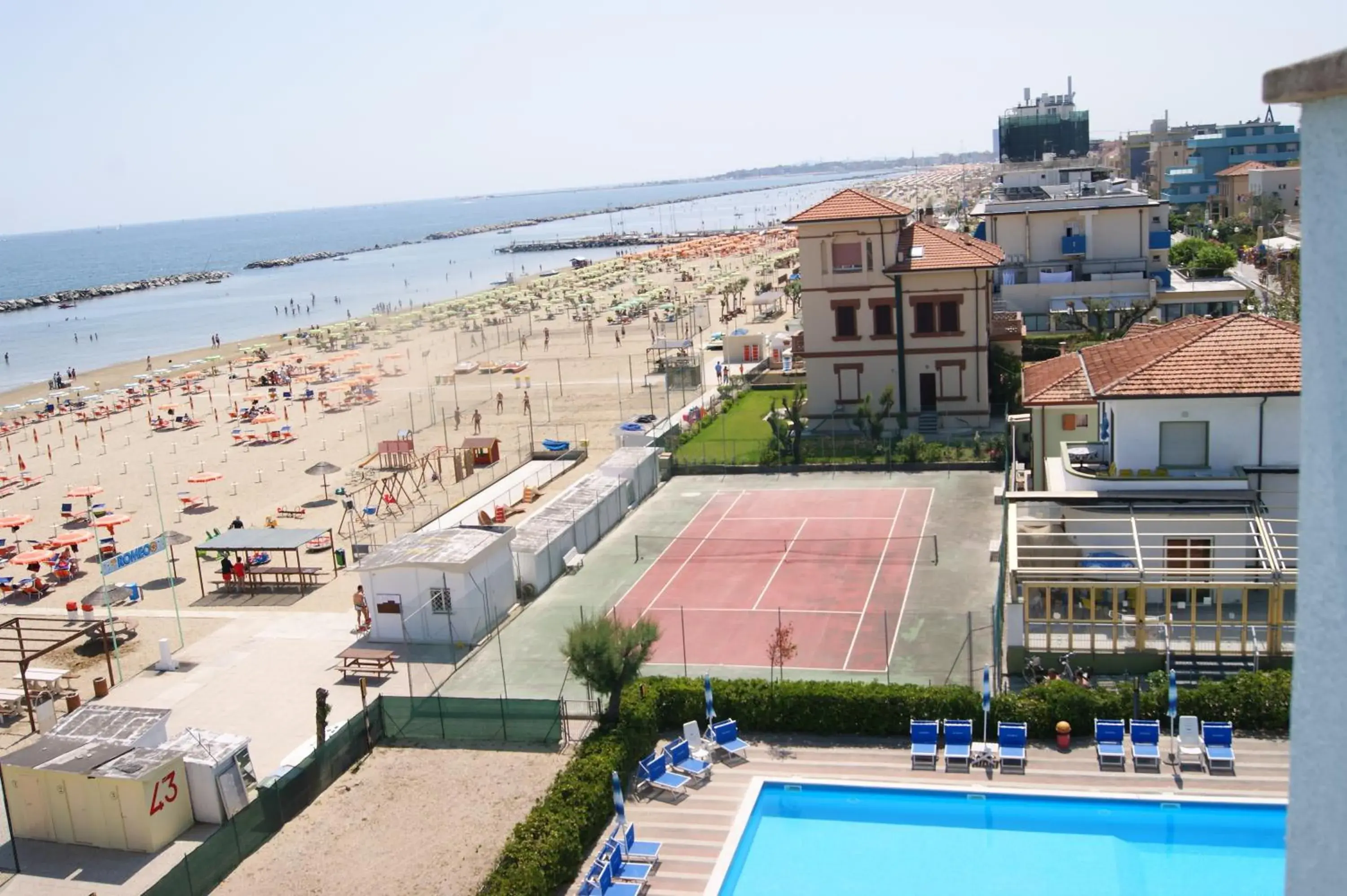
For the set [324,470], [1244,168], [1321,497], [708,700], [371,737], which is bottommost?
[371,737]

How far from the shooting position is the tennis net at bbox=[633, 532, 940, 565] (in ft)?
99.5

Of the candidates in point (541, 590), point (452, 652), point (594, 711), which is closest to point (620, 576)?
point (541, 590)

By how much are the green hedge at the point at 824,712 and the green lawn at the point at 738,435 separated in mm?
20054

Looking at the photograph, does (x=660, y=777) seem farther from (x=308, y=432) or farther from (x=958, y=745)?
(x=308, y=432)

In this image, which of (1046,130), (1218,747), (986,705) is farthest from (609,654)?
(1046,130)

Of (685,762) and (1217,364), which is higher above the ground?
(1217,364)

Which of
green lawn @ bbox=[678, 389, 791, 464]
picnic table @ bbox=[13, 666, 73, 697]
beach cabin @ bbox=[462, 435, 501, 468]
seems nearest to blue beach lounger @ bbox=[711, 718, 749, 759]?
picnic table @ bbox=[13, 666, 73, 697]

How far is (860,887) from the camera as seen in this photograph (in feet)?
54.8

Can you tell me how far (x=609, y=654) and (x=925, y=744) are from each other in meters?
5.73

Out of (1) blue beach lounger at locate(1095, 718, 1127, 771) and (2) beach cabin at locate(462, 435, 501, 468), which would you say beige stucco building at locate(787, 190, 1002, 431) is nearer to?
(2) beach cabin at locate(462, 435, 501, 468)

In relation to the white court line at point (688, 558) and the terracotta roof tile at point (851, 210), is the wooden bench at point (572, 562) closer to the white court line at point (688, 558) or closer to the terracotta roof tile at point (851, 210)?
the white court line at point (688, 558)

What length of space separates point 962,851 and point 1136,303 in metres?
44.1

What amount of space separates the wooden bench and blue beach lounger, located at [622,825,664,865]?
46.4ft

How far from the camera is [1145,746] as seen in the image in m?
19.0
